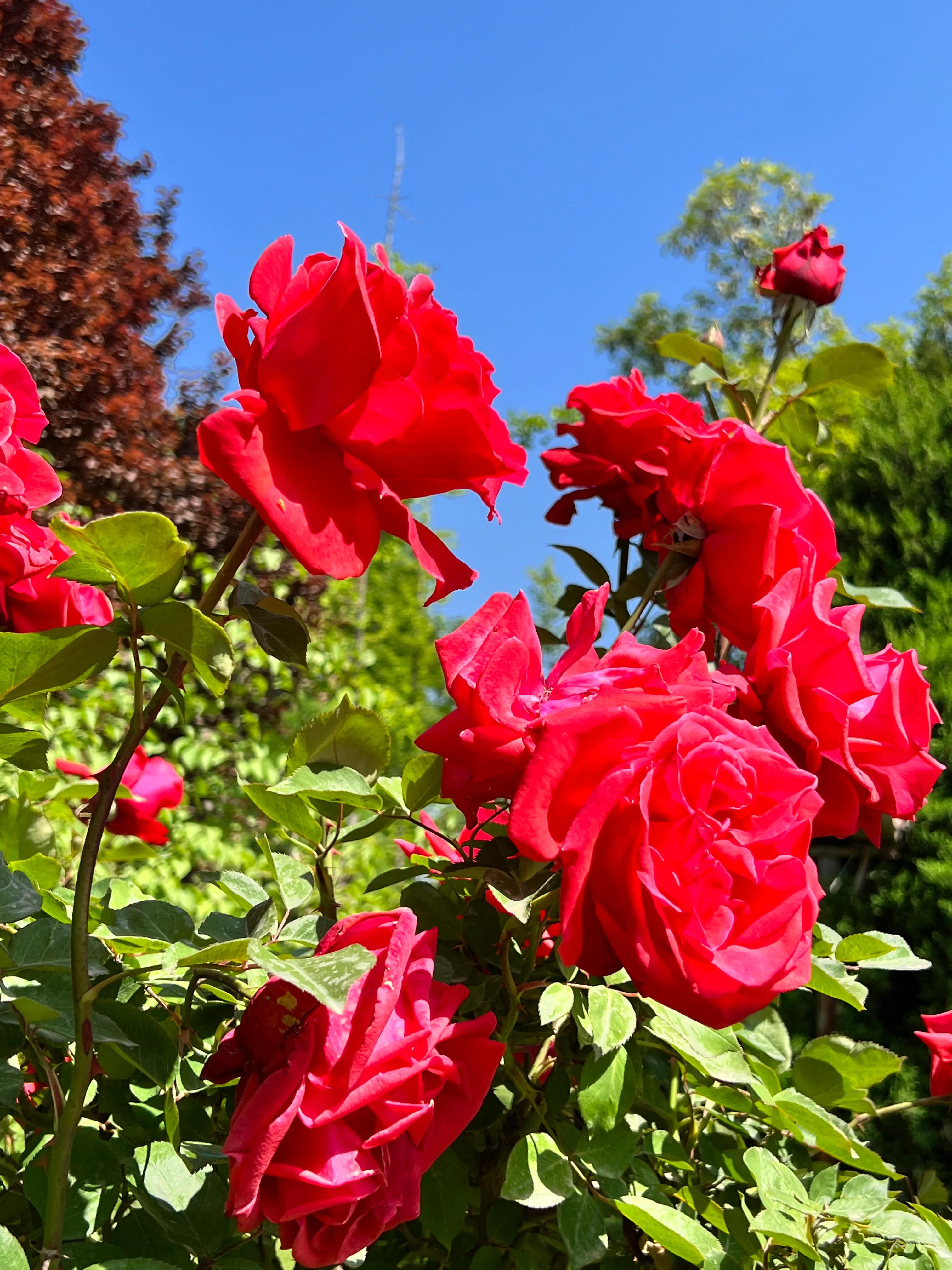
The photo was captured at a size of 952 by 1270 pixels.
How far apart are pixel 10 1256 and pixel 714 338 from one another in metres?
0.97

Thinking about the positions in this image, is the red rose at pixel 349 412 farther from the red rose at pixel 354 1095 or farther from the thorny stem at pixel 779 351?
the thorny stem at pixel 779 351

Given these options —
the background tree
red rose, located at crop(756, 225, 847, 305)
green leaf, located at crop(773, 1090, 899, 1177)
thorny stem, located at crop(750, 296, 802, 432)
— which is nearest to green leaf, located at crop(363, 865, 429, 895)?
green leaf, located at crop(773, 1090, 899, 1177)

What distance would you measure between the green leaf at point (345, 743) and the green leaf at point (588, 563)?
1.17 ft

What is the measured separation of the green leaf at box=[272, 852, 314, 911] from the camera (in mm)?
545

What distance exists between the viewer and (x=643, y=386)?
87 cm

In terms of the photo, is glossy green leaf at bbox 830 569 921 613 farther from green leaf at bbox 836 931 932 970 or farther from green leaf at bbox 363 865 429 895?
green leaf at bbox 363 865 429 895

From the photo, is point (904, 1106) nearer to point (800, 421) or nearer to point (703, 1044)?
point (703, 1044)

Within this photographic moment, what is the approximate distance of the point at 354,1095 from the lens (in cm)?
44

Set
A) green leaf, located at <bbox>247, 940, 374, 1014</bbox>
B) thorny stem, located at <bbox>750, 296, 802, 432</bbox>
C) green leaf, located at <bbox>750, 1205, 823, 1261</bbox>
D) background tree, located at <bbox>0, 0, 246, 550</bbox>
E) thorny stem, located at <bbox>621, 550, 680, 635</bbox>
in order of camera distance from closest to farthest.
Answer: green leaf, located at <bbox>247, 940, 374, 1014</bbox>, green leaf, located at <bbox>750, 1205, 823, 1261</bbox>, thorny stem, located at <bbox>621, 550, 680, 635</bbox>, thorny stem, located at <bbox>750, 296, 802, 432</bbox>, background tree, located at <bbox>0, 0, 246, 550</bbox>

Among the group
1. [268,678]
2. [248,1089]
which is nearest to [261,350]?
[248,1089]

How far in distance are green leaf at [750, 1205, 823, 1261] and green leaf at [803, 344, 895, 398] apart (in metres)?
0.68

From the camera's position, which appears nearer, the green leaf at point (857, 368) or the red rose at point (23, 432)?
the red rose at point (23, 432)

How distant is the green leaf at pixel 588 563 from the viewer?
A: 0.91 metres

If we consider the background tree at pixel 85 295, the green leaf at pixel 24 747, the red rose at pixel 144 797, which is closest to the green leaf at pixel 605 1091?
the green leaf at pixel 24 747
